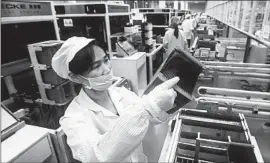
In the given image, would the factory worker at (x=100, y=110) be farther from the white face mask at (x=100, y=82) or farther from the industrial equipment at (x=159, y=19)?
the industrial equipment at (x=159, y=19)

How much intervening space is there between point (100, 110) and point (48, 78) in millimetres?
1399

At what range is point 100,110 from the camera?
3.61ft

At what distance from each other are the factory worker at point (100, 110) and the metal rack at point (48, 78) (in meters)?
1.12

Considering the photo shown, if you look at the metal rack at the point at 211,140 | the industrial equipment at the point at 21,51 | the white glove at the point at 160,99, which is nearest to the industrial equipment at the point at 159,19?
the industrial equipment at the point at 21,51

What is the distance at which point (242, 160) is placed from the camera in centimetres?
88

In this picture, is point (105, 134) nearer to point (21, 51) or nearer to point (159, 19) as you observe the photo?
point (21, 51)

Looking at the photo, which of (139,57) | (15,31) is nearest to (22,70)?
(15,31)

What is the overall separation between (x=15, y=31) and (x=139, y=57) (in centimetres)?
177

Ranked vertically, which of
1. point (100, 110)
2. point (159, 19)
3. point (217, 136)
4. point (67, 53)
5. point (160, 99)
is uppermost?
point (159, 19)

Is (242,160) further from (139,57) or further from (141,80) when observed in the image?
(141,80)

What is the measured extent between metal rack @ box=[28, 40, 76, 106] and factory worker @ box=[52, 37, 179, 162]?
3.67 ft

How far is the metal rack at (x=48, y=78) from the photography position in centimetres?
203

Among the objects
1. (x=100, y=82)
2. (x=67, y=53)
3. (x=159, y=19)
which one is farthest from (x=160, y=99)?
(x=159, y=19)

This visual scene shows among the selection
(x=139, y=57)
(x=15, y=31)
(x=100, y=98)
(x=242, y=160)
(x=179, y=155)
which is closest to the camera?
(x=242, y=160)
